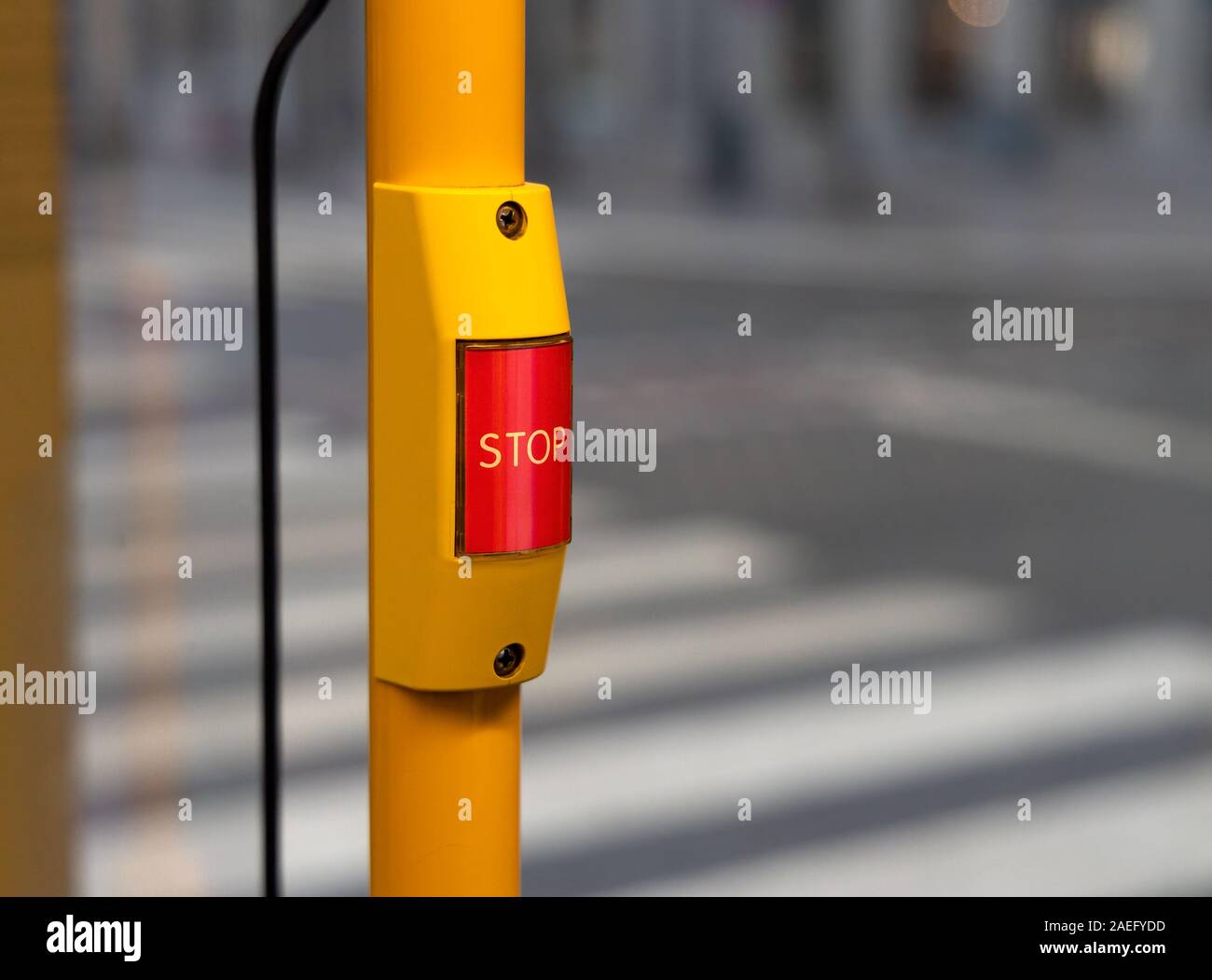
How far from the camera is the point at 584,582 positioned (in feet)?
20.7

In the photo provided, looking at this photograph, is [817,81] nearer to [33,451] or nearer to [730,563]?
[730,563]

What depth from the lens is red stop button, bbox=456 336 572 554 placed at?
1.22m

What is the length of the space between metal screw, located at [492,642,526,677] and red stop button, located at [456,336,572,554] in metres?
0.10

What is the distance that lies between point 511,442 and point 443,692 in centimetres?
22

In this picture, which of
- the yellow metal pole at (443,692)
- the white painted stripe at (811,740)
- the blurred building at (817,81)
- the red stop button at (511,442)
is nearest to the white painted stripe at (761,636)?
the white painted stripe at (811,740)

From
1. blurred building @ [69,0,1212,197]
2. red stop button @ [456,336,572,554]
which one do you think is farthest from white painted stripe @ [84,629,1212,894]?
blurred building @ [69,0,1212,197]

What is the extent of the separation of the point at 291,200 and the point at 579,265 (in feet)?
21.6

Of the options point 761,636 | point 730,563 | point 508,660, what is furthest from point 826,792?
point 508,660

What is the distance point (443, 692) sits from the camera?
1.33 meters

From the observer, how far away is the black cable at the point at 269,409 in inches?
52.3

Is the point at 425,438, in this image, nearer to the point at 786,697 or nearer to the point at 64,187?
the point at 64,187

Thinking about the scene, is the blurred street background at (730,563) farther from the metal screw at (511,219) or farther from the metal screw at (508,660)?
the metal screw at (508,660)

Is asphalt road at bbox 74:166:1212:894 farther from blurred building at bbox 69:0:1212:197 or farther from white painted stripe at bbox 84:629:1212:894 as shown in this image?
blurred building at bbox 69:0:1212:197
